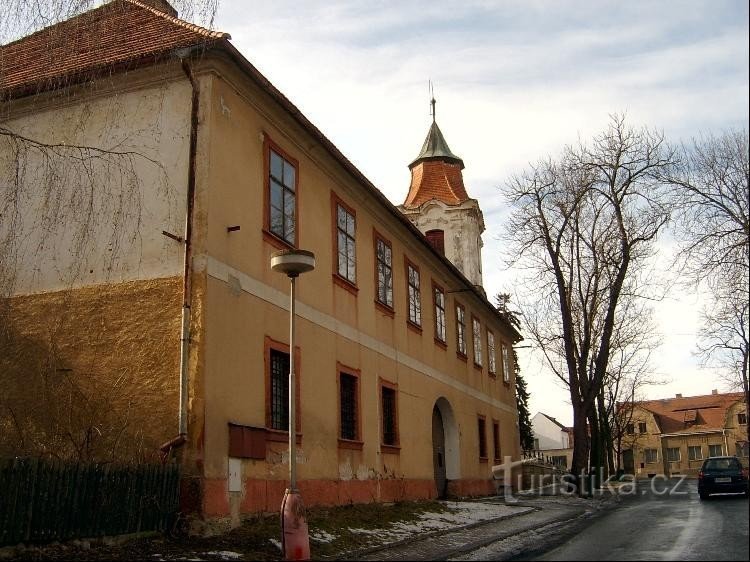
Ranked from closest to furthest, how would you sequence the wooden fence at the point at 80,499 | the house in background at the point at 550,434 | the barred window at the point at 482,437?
the wooden fence at the point at 80,499 → the barred window at the point at 482,437 → the house in background at the point at 550,434

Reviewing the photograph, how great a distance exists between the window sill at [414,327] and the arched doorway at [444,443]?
9.14 feet

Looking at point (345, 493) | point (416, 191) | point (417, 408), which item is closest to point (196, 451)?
point (345, 493)

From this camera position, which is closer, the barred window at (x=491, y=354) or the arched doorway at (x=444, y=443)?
the arched doorway at (x=444, y=443)

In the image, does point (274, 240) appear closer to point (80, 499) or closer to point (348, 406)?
point (348, 406)

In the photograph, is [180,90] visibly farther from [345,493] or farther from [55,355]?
[345,493]

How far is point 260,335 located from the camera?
13266 mm

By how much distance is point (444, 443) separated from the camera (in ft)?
82.2

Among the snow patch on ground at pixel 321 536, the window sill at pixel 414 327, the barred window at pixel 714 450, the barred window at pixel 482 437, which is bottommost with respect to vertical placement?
the snow patch on ground at pixel 321 536

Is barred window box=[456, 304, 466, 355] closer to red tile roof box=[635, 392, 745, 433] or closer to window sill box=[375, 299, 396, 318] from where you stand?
window sill box=[375, 299, 396, 318]

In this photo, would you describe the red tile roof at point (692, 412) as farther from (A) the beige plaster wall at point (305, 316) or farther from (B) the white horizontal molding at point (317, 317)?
(A) the beige plaster wall at point (305, 316)

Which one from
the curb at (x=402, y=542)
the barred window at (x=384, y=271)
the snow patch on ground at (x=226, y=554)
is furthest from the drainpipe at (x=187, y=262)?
the barred window at (x=384, y=271)

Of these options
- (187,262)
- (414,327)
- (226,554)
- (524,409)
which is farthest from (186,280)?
(524,409)

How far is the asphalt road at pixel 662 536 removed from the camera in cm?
982

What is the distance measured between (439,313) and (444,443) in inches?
161
